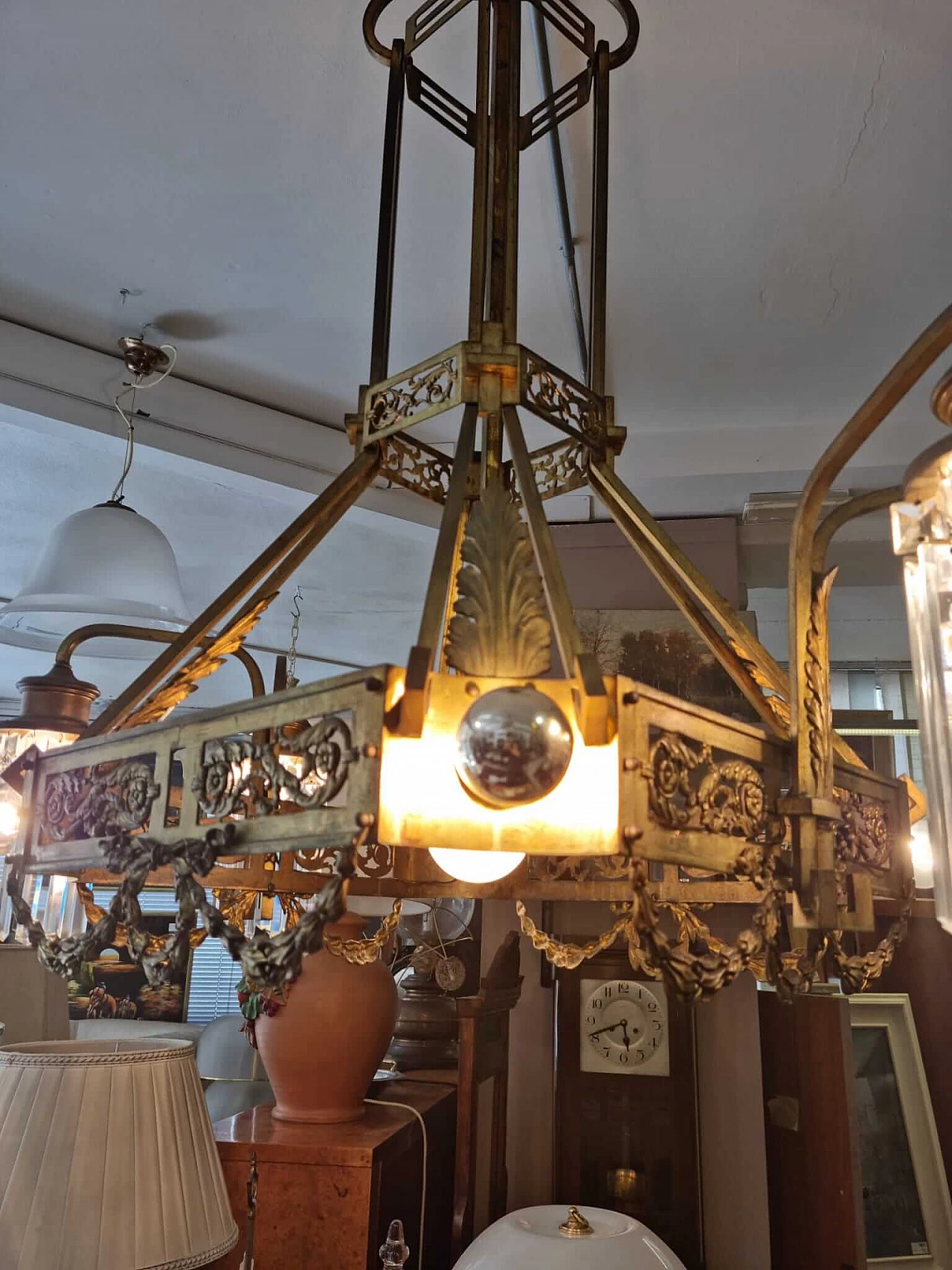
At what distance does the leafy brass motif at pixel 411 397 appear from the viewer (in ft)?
3.60

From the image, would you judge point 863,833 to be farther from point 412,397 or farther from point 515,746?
point 412,397

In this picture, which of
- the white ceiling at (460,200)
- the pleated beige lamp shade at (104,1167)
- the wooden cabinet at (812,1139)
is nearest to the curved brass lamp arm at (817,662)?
the pleated beige lamp shade at (104,1167)

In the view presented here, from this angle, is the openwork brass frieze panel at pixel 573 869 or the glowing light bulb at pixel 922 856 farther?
the glowing light bulb at pixel 922 856

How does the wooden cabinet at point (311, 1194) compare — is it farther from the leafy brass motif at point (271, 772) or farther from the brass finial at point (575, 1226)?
the leafy brass motif at point (271, 772)

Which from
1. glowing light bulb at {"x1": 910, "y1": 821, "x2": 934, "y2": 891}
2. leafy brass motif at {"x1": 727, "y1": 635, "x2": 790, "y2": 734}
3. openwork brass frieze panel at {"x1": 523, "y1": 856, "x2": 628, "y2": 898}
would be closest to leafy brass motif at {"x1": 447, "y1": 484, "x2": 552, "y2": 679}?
leafy brass motif at {"x1": 727, "y1": 635, "x2": 790, "y2": 734}

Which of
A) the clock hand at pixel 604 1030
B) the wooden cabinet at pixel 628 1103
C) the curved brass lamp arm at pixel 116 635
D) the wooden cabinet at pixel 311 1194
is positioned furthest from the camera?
the clock hand at pixel 604 1030

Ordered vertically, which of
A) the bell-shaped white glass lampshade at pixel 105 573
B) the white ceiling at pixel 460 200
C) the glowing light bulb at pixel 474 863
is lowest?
the glowing light bulb at pixel 474 863

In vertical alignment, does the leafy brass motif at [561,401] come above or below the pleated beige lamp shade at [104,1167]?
above

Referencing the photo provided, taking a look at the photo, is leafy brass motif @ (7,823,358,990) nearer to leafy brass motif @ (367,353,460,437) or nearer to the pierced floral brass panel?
the pierced floral brass panel

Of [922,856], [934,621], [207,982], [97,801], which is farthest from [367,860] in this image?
[207,982]

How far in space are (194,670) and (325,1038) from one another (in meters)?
1.54

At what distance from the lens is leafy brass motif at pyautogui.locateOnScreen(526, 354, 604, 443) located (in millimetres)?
1128

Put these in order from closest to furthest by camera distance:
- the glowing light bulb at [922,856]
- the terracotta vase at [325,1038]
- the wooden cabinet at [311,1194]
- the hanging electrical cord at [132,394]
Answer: the wooden cabinet at [311,1194] < the terracotta vase at [325,1038] < the hanging electrical cord at [132,394] < the glowing light bulb at [922,856]

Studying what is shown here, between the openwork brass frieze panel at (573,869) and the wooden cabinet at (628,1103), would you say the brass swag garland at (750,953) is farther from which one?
the wooden cabinet at (628,1103)
